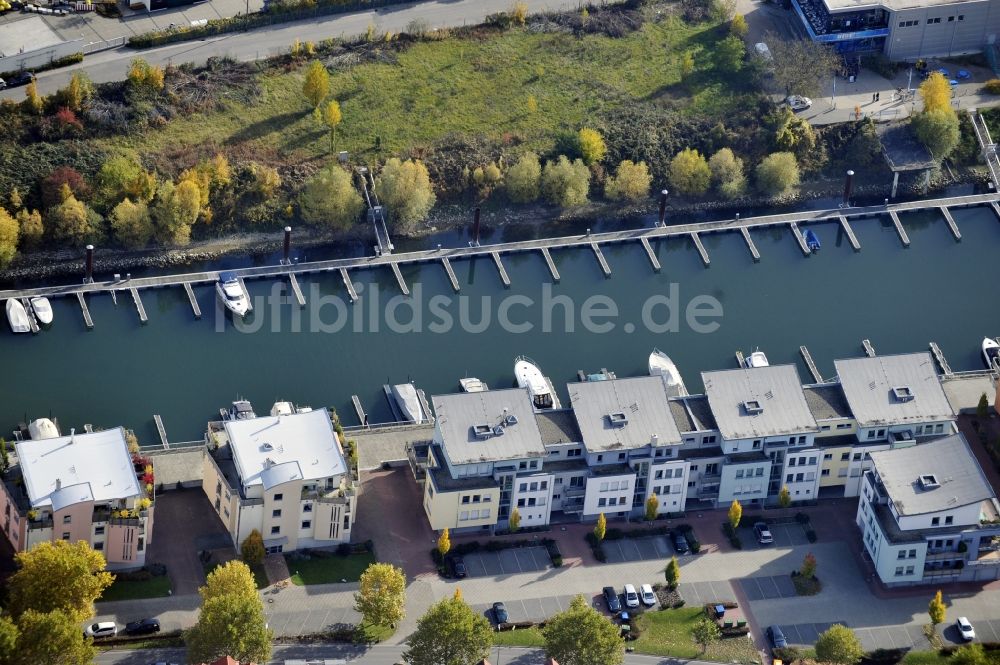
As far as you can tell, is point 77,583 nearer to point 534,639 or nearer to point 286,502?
point 286,502

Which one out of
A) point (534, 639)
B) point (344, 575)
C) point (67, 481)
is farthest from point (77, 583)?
point (534, 639)

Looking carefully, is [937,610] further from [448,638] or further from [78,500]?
[78,500]

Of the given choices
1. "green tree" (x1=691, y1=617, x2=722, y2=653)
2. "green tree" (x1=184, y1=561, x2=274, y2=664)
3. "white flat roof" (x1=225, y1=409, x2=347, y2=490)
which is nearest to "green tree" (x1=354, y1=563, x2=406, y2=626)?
"green tree" (x1=184, y1=561, x2=274, y2=664)

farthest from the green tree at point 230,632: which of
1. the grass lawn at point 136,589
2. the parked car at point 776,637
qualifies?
the parked car at point 776,637

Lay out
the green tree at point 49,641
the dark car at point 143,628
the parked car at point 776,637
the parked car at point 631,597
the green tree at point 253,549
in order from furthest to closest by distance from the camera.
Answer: the parked car at point 631,597, the green tree at point 253,549, the parked car at point 776,637, the dark car at point 143,628, the green tree at point 49,641

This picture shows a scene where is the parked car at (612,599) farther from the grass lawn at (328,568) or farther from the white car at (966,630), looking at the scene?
the white car at (966,630)

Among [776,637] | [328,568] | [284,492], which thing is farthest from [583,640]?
[284,492]
